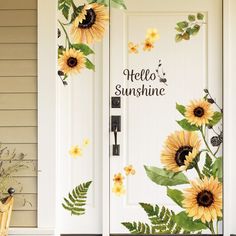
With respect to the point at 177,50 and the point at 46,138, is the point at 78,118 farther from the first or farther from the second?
the point at 177,50

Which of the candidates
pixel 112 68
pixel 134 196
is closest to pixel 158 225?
pixel 134 196

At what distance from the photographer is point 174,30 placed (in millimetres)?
3463

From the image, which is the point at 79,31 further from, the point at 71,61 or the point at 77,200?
the point at 77,200

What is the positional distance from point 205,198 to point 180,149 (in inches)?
16.0

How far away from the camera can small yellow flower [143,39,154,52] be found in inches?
136

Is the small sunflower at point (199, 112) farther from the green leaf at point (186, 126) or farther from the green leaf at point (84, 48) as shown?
the green leaf at point (84, 48)

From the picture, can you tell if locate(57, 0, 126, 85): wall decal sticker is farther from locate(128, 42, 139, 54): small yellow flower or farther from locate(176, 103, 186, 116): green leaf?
locate(176, 103, 186, 116): green leaf

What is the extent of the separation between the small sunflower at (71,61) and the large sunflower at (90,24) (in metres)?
0.10

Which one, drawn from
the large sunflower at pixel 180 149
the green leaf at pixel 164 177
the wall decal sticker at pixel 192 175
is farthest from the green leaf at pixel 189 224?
the large sunflower at pixel 180 149

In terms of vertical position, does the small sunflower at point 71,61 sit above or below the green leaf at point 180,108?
above

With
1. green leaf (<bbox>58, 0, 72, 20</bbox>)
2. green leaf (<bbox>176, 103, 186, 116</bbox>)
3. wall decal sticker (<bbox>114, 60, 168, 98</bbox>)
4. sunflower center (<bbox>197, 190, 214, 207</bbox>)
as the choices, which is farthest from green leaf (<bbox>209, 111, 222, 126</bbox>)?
green leaf (<bbox>58, 0, 72, 20</bbox>)

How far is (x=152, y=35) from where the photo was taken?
346cm

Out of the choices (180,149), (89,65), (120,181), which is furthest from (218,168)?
(89,65)

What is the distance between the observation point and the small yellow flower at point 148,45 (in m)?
3.46
